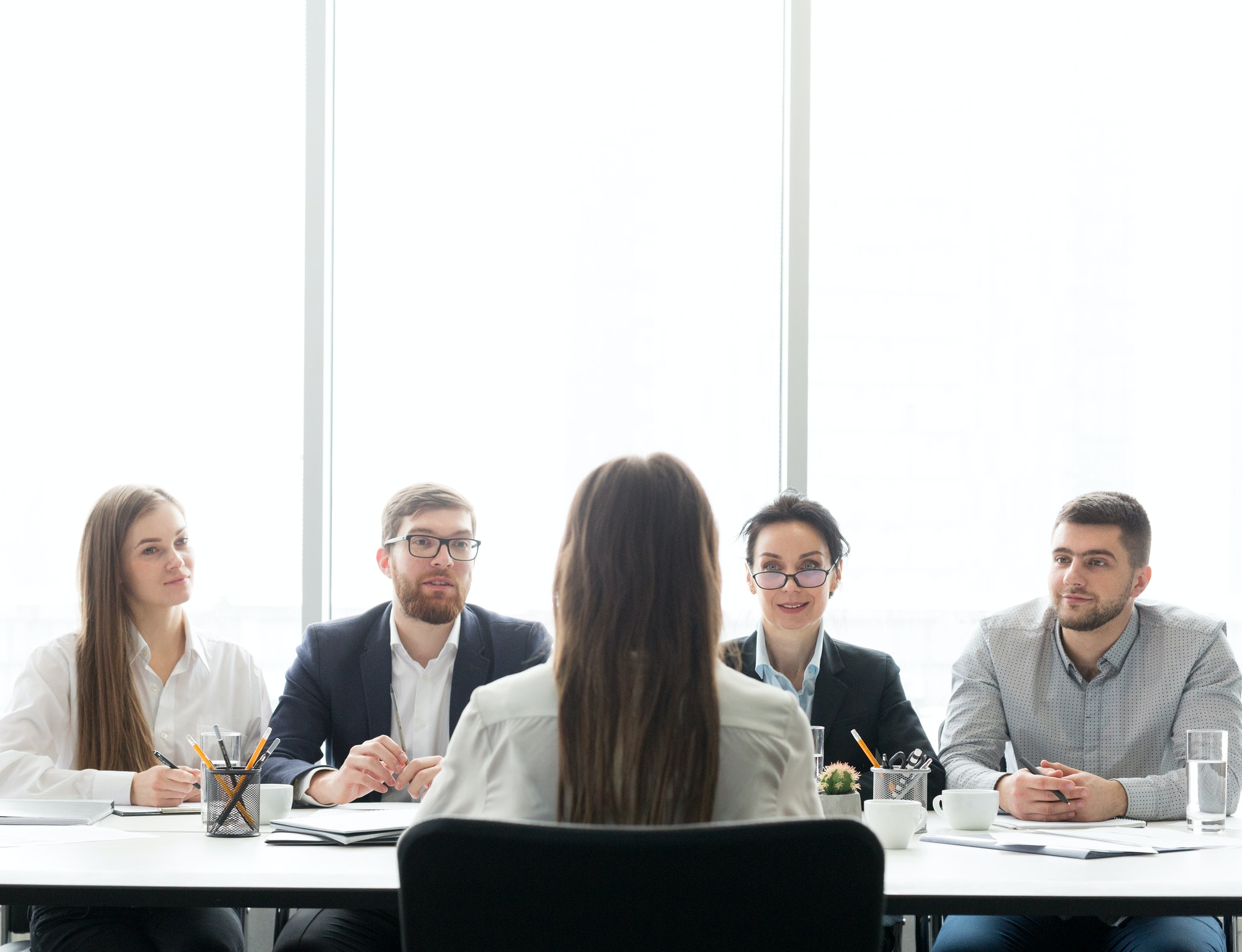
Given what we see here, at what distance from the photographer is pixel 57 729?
2.84 meters

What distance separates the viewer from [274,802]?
86.8 inches

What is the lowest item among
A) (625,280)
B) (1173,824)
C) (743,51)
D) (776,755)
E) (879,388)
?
(1173,824)

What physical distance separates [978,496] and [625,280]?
1.39 meters

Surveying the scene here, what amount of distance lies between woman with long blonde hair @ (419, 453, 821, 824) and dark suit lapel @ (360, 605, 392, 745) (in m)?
1.46

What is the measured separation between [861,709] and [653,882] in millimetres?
1889

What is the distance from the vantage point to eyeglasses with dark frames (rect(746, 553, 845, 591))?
285cm

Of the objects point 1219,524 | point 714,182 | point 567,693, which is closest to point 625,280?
point 714,182

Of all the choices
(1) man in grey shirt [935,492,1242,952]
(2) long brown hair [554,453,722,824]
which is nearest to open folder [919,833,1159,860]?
(1) man in grey shirt [935,492,1242,952]

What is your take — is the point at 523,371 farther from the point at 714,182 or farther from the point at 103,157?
the point at 103,157

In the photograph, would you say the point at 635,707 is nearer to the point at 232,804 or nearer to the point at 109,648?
the point at 232,804

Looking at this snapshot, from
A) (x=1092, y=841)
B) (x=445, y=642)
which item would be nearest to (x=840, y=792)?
(x=1092, y=841)

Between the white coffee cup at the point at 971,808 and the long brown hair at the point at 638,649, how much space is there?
903mm

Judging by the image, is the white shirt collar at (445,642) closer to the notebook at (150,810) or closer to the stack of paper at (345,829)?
the notebook at (150,810)

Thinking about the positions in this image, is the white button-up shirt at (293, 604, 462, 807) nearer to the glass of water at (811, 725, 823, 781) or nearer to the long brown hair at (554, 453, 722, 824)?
the glass of water at (811, 725, 823, 781)
